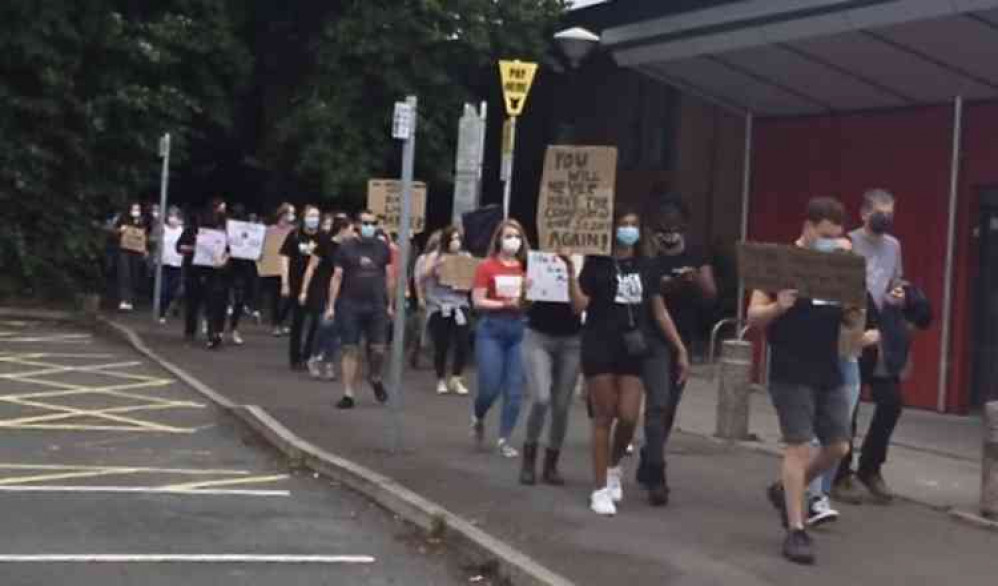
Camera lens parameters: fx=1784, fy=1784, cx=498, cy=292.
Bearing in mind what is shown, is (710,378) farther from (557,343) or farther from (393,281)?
(557,343)

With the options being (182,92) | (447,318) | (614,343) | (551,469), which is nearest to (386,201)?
(447,318)

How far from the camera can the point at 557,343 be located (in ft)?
37.0

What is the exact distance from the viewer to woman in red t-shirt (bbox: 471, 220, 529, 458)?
12.5 m

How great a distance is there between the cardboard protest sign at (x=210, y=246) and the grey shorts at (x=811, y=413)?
43.3 ft

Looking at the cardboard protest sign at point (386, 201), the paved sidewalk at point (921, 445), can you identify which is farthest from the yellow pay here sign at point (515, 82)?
the paved sidewalk at point (921, 445)

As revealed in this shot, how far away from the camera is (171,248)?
26.2 meters

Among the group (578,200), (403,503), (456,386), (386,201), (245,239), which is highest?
(386,201)

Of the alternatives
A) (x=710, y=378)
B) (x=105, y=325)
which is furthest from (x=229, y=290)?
(x=710, y=378)

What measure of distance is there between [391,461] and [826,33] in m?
6.84

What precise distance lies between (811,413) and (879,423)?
2.09 m

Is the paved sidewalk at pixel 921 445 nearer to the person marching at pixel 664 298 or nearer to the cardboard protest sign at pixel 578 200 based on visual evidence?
the person marching at pixel 664 298

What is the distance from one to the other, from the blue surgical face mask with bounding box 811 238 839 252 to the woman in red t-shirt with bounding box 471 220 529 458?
3.47m

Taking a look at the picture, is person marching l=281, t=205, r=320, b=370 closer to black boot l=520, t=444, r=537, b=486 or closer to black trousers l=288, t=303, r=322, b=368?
black trousers l=288, t=303, r=322, b=368

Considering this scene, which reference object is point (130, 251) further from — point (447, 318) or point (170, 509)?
point (170, 509)
